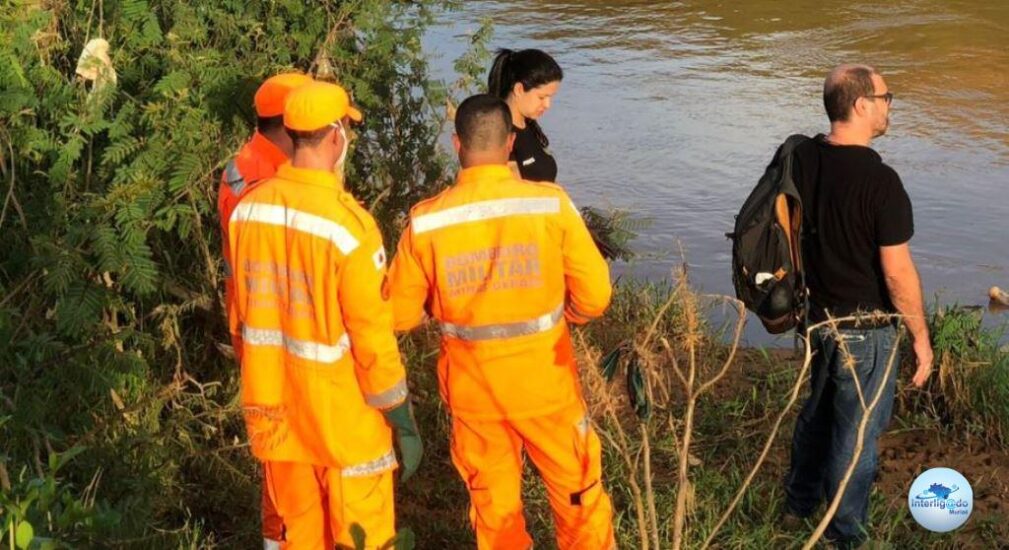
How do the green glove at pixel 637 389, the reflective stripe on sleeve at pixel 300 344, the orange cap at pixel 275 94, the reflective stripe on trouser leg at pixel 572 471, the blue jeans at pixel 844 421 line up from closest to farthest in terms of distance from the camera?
the green glove at pixel 637 389 < the reflective stripe on sleeve at pixel 300 344 < the reflective stripe on trouser leg at pixel 572 471 < the orange cap at pixel 275 94 < the blue jeans at pixel 844 421

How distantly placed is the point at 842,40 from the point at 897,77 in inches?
72.3

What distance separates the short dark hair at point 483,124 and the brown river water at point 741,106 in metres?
2.24

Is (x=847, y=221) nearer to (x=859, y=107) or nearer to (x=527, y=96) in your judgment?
(x=859, y=107)

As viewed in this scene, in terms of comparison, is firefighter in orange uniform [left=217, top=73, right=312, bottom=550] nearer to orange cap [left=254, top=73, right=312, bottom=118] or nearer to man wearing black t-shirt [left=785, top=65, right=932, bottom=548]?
orange cap [left=254, top=73, right=312, bottom=118]

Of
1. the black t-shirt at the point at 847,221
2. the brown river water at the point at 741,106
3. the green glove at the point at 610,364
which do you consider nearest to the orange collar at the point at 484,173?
the green glove at the point at 610,364

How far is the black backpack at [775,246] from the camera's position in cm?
427

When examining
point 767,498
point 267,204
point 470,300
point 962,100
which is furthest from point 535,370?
point 962,100

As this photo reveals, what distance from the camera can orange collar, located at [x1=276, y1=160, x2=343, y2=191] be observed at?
3.57 metres

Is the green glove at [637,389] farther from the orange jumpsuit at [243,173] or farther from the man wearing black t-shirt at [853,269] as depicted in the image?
the orange jumpsuit at [243,173]

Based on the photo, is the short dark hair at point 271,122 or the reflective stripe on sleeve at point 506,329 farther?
the short dark hair at point 271,122

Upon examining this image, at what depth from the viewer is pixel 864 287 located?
167 inches

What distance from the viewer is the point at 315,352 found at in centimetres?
362

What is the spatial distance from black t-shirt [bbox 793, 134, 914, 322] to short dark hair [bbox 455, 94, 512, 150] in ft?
3.66

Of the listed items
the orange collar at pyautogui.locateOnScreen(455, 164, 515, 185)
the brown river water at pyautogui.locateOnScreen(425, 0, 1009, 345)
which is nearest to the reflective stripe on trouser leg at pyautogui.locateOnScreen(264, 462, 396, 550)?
the orange collar at pyautogui.locateOnScreen(455, 164, 515, 185)
